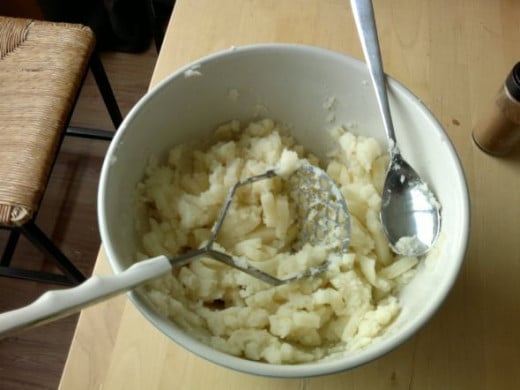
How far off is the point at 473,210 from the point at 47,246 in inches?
29.9

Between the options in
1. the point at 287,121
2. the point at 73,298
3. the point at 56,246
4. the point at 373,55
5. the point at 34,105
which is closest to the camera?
the point at 73,298

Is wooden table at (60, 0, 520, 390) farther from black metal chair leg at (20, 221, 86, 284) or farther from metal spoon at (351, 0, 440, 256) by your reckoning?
black metal chair leg at (20, 221, 86, 284)

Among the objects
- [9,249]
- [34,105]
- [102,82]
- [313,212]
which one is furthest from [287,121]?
[9,249]

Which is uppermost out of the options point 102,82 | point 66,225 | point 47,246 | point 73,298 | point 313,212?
point 73,298

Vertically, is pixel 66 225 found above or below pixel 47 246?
below

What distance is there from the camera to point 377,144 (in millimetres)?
698

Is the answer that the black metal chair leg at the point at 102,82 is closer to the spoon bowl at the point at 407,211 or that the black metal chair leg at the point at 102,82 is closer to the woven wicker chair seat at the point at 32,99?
the woven wicker chair seat at the point at 32,99

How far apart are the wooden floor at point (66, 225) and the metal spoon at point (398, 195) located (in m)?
0.94

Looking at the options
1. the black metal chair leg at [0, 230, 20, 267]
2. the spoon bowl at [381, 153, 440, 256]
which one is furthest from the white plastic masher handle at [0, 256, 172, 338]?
the black metal chair leg at [0, 230, 20, 267]

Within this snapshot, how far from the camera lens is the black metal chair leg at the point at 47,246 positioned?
95 cm

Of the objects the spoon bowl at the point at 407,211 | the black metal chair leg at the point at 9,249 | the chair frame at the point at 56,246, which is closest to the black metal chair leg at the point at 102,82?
the chair frame at the point at 56,246

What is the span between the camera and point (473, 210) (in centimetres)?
71

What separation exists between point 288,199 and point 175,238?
155 millimetres

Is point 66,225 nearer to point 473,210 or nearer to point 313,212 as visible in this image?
point 313,212
